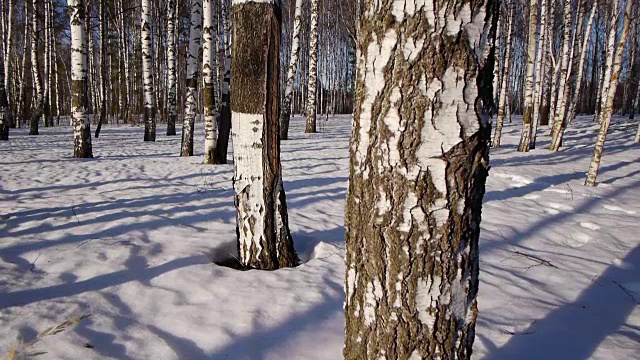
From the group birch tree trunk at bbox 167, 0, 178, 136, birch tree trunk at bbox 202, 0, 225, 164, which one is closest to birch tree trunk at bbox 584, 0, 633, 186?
birch tree trunk at bbox 202, 0, 225, 164

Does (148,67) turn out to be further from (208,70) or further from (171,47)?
(208,70)

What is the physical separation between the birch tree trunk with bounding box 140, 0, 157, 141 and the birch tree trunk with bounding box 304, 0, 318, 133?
5004 mm

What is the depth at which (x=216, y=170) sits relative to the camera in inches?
259

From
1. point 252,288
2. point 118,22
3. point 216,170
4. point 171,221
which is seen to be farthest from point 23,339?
point 118,22

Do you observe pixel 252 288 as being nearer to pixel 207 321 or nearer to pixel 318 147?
pixel 207 321

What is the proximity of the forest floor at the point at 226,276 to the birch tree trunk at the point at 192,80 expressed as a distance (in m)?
2.45

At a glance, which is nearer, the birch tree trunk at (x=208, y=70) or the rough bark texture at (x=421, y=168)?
the rough bark texture at (x=421, y=168)

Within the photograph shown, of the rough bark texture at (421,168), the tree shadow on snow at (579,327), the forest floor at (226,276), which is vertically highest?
the rough bark texture at (421,168)

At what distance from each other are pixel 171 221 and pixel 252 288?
69.1 inches

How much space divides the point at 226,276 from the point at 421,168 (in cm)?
201

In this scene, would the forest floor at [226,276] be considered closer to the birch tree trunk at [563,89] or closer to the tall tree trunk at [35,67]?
the birch tree trunk at [563,89]

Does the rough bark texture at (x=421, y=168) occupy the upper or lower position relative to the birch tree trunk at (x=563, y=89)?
lower

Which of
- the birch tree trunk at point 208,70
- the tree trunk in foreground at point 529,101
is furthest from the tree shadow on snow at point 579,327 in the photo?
the tree trunk in foreground at point 529,101

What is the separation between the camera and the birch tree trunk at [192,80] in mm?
7695
